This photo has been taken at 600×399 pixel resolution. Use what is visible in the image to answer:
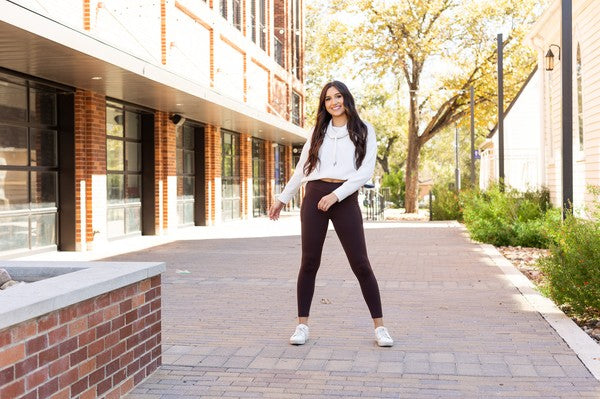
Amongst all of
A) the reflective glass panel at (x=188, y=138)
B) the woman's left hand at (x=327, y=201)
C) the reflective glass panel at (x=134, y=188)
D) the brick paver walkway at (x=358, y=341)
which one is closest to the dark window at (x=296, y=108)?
the reflective glass panel at (x=188, y=138)

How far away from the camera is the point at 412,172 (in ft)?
114

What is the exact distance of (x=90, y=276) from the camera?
4.19m

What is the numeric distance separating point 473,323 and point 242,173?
2056 centimetres

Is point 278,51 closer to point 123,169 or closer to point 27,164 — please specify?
point 123,169

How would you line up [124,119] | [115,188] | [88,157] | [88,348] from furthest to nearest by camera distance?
1. [124,119]
2. [115,188]
3. [88,157]
4. [88,348]

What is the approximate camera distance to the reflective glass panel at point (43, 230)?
1318 cm

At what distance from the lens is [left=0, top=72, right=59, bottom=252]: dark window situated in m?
12.2

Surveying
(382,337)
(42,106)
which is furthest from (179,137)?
(382,337)

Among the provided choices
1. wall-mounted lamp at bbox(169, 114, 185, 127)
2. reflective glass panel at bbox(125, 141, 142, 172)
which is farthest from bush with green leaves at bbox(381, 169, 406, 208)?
reflective glass panel at bbox(125, 141, 142, 172)

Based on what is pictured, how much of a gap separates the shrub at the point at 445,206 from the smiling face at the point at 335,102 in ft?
69.5

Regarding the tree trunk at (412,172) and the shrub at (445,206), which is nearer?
the shrub at (445,206)

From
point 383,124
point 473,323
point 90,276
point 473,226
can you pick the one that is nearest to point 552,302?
point 473,323

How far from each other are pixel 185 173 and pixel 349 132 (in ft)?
52.9

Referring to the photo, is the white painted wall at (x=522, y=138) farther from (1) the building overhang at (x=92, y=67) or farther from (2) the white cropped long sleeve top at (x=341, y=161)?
(2) the white cropped long sleeve top at (x=341, y=161)
